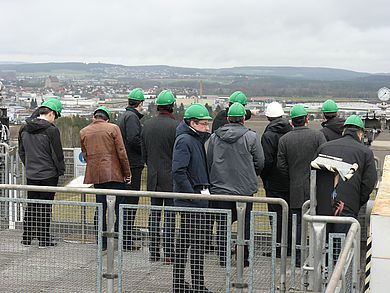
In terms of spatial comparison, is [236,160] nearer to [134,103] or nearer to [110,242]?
[110,242]

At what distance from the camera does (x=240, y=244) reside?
6.23m

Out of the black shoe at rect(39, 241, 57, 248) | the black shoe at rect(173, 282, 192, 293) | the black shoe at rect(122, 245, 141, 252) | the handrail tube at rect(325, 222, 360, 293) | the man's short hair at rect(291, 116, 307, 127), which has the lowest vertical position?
the black shoe at rect(173, 282, 192, 293)

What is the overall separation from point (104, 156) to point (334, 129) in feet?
9.19

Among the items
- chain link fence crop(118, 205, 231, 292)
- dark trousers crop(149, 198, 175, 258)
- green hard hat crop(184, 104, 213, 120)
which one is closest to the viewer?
chain link fence crop(118, 205, 231, 292)

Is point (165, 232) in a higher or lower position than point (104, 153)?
lower

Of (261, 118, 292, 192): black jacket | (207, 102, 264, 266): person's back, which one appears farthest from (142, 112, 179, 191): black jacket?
(261, 118, 292, 192): black jacket

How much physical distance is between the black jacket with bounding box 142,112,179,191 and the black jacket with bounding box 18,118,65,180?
119 cm

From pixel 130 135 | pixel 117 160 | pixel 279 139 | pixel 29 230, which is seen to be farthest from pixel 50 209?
pixel 279 139

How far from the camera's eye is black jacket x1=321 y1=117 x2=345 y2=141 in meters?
8.44

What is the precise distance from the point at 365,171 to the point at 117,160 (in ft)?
9.41

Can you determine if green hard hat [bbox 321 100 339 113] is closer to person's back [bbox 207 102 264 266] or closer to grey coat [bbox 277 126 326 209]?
grey coat [bbox 277 126 326 209]

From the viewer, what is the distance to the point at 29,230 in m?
7.29

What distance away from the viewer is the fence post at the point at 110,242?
640cm

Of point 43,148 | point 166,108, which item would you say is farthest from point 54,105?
point 166,108
